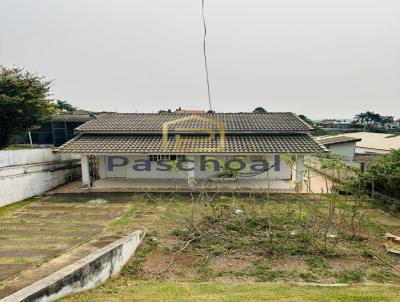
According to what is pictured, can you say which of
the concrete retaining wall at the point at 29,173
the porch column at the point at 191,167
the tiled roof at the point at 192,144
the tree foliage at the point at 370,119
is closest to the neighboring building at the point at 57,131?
the concrete retaining wall at the point at 29,173

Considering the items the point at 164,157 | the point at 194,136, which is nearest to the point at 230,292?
the point at 194,136

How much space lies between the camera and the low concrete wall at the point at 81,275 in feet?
15.3

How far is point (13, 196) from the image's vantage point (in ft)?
44.8

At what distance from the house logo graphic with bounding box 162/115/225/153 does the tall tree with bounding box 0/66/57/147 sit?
24.5 ft

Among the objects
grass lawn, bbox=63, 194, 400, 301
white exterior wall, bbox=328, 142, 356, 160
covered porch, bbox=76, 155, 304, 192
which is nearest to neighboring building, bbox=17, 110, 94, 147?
covered porch, bbox=76, 155, 304, 192

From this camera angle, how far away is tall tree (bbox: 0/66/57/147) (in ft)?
58.5

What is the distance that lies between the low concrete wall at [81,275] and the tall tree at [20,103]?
13987 mm

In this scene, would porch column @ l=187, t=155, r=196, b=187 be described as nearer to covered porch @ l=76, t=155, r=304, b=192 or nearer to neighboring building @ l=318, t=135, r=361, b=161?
covered porch @ l=76, t=155, r=304, b=192

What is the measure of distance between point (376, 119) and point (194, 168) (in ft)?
238

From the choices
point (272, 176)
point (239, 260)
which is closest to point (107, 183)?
point (272, 176)

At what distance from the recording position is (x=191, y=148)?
16.4 m

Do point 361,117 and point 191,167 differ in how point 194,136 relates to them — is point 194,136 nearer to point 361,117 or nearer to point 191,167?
point 191,167

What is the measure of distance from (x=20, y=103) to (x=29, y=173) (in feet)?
17.7

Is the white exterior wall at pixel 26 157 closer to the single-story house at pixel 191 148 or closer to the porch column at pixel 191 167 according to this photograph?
the single-story house at pixel 191 148
